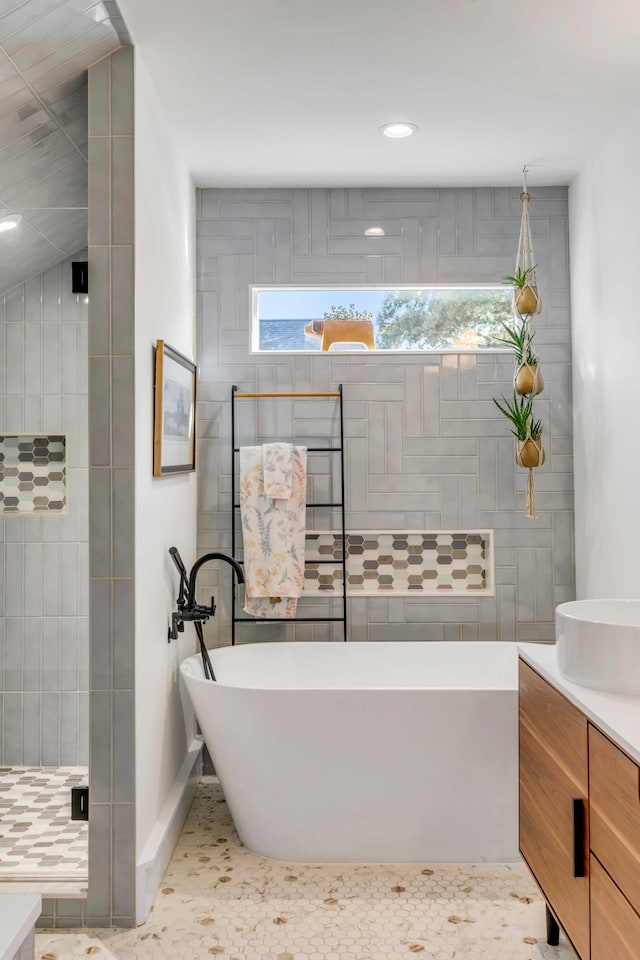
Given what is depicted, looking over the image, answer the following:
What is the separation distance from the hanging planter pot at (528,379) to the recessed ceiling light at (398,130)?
1.10 metres

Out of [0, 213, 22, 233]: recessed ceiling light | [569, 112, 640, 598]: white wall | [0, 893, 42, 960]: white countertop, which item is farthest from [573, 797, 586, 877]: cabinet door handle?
[0, 213, 22, 233]: recessed ceiling light

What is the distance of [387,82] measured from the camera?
2754 millimetres

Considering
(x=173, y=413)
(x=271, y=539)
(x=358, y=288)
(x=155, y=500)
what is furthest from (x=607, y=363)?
(x=155, y=500)

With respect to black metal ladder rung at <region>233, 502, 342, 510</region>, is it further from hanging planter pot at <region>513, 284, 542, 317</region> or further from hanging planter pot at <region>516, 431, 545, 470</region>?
hanging planter pot at <region>513, 284, 542, 317</region>

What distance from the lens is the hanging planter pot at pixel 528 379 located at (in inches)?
136

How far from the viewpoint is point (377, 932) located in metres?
2.42

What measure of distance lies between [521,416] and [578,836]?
2186 mm

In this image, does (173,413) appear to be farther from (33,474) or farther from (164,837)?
(164,837)

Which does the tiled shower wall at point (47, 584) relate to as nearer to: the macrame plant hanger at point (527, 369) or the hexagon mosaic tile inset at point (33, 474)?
the hexagon mosaic tile inset at point (33, 474)

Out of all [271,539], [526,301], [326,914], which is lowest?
[326,914]

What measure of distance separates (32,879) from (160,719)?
0.64 meters

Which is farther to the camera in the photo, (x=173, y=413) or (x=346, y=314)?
(x=346, y=314)

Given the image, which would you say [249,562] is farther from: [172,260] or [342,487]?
[172,260]

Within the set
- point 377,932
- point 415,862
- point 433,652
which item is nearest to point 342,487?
point 433,652
